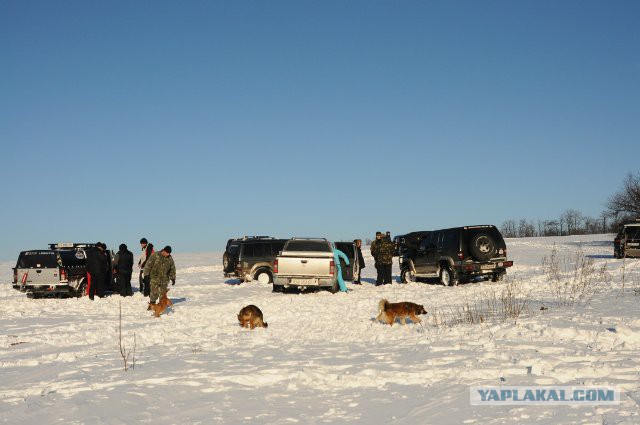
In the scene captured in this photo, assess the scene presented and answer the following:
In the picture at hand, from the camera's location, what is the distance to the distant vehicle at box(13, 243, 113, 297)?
1772 centimetres

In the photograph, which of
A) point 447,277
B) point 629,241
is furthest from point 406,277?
point 629,241

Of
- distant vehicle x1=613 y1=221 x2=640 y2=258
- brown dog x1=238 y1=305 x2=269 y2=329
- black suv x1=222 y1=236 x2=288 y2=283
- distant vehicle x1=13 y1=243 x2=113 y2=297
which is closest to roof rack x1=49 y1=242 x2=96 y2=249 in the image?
distant vehicle x1=13 y1=243 x2=113 y2=297

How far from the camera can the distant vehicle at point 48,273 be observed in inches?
698

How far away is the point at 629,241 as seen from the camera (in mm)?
26688

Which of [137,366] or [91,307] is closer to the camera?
[137,366]

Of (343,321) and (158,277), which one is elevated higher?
(158,277)

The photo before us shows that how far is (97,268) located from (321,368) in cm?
1301

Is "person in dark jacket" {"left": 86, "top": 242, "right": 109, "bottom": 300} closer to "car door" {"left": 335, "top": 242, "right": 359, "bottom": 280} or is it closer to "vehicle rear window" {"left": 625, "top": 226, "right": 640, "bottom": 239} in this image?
"car door" {"left": 335, "top": 242, "right": 359, "bottom": 280}

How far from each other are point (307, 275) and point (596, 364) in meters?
12.3

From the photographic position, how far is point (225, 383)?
6055 mm

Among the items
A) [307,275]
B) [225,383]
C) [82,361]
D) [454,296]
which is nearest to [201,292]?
[307,275]

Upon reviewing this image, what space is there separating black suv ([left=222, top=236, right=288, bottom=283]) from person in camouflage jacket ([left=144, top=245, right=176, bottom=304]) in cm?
736

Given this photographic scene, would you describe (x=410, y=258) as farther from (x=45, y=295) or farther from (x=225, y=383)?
(x=225, y=383)

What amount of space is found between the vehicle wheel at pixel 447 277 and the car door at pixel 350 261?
10.6ft
